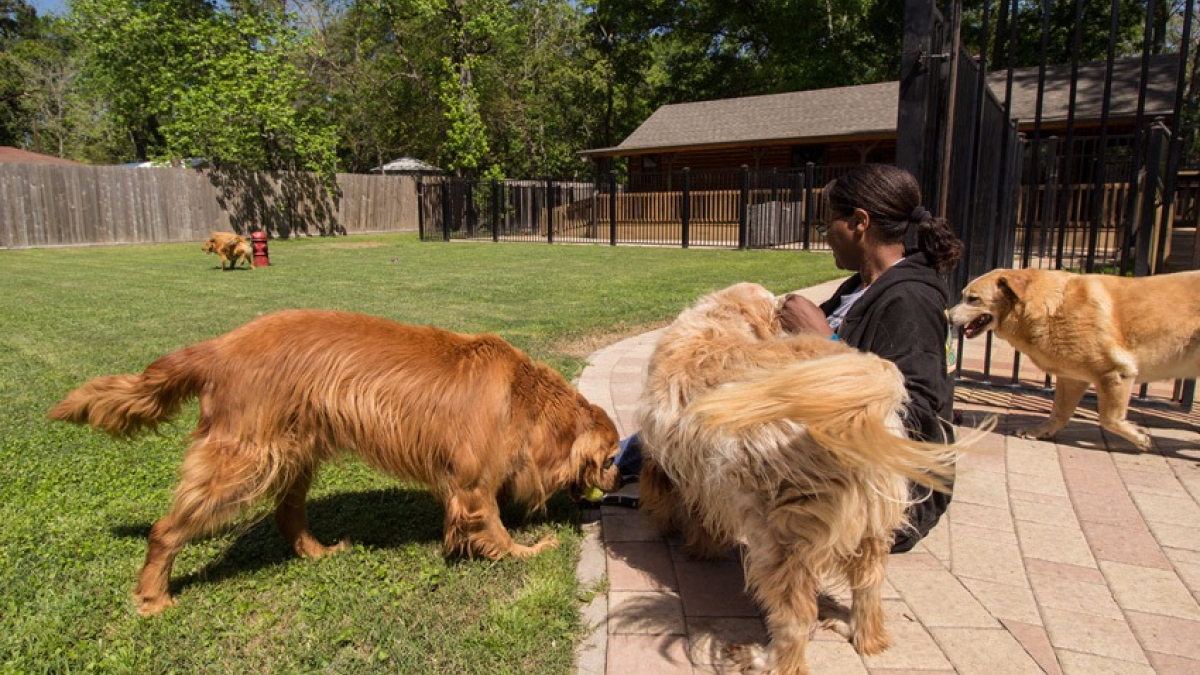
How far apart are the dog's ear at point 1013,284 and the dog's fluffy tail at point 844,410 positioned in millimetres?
3446

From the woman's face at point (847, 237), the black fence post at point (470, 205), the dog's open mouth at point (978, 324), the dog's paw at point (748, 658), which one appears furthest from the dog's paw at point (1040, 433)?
the black fence post at point (470, 205)

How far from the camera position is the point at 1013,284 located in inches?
189

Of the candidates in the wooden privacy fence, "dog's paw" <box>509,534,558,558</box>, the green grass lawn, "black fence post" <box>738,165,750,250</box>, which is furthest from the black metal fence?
"dog's paw" <box>509,534,558,558</box>

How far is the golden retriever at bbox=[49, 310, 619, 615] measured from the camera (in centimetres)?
269

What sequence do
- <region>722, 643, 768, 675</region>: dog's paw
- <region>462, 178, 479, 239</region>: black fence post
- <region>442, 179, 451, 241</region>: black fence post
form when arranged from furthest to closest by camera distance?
<region>462, 178, 479, 239</region>: black fence post → <region>442, 179, 451, 241</region>: black fence post → <region>722, 643, 768, 675</region>: dog's paw

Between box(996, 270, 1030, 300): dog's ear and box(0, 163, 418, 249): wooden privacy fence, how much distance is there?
2659 centimetres

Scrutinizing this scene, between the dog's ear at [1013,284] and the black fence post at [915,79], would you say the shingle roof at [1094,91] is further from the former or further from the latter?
the black fence post at [915,79]

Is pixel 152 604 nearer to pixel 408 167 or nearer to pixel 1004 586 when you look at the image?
pixel 1004 586

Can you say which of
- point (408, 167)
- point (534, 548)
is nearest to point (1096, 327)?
point (534, 548)

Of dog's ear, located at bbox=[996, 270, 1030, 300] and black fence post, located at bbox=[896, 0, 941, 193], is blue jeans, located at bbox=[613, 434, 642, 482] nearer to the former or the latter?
black fence post, located at bbox=[896, 0, 941, 193]

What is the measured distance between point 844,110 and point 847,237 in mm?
25451

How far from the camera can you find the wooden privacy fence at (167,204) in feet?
70.8

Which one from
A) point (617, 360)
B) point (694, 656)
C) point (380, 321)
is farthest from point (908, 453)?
point (617, 360)

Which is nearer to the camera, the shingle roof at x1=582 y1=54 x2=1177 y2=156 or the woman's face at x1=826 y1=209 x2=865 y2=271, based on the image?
the woman's face at x1=826 y1=209 x2=865 y2=271
